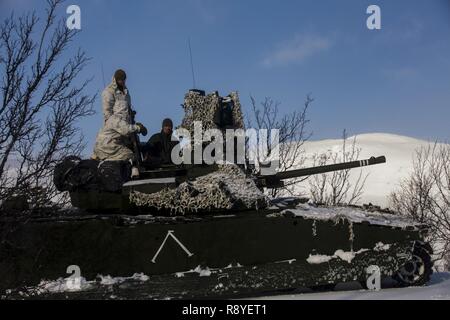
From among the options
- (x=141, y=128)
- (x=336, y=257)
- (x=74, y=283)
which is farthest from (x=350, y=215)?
(x=74, y=283)

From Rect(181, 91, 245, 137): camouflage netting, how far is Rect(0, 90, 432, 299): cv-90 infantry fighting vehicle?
832 millimetres

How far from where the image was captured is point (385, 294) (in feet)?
25.6

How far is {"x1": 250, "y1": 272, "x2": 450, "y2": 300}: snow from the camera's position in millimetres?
7406

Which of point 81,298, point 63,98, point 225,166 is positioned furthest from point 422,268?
point 63,98

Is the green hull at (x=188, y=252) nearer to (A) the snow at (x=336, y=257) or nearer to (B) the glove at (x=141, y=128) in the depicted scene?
(A) the snow at (x=336, y=257)

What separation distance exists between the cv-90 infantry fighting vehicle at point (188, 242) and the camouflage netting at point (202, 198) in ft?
0.05

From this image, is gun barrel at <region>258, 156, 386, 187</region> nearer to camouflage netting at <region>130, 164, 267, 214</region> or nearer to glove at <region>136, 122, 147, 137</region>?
camouflage netting at <region>130, 164, 267, 214</region>

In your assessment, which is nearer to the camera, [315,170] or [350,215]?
[350,215]

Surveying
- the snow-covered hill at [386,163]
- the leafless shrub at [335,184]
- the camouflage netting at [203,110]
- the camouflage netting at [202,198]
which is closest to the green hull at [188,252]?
the camouflage netting at [202,198]

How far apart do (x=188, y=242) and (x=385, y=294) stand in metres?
2.83

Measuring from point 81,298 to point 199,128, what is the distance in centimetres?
313

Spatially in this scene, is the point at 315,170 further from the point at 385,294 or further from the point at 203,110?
the point at 385,294

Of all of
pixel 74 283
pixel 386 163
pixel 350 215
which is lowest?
pixel 74 283
